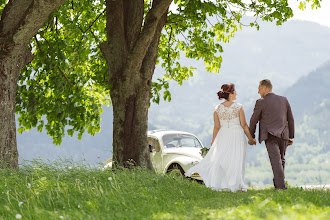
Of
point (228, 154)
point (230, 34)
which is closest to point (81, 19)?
point (230, 34)

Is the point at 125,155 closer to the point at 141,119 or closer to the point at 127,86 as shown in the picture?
the point at 141,119

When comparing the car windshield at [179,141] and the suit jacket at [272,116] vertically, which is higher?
the suit jacket at [272,116]

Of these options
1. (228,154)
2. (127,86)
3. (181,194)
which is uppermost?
(127,86)

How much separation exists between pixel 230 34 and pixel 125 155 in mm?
6719

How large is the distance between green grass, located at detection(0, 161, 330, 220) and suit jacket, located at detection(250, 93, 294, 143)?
5.75 ft

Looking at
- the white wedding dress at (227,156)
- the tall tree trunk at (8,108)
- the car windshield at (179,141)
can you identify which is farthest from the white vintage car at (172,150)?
the tall tree trunk at (8,108)

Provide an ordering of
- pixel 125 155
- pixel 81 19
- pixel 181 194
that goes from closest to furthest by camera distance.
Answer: pixel 181 194, pixel 125 155, pixel 81 19

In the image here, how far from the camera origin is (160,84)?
51.8 ft

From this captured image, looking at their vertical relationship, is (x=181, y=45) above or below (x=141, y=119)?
above

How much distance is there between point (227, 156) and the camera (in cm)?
1015

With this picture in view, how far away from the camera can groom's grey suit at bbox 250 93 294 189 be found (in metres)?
9.47

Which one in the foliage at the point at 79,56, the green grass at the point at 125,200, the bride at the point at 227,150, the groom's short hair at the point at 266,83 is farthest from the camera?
the foliage at the point at 79,56

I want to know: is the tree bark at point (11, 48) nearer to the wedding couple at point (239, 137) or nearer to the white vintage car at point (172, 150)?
the wedding couple at point (239, 137)

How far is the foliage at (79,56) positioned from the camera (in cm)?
1412
